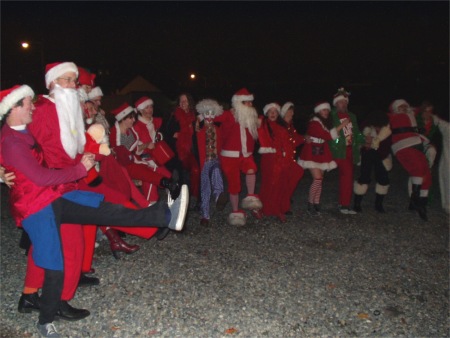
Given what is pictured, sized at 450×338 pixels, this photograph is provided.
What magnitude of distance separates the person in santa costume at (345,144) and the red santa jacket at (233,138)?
4.63 feet

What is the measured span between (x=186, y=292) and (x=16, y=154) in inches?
79.3

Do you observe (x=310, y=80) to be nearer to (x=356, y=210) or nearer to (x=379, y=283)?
(x=356, y=210)

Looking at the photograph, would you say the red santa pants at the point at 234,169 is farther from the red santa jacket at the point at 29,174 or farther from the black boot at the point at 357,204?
the red santa jacket at the point at 29,174

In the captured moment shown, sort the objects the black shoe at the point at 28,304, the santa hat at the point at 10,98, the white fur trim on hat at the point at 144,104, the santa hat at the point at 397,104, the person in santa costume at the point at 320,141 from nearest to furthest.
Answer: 1. the santa hat at the point at 10,98
2. the black shoe at the point at 28,304
3. the white fur trim on hat at the point at 144,104
4. the person in santa costume at the point at 320,141
5. the santa hat at the point at 397,104

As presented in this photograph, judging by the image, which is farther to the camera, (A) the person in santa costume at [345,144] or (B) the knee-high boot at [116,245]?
(A) the person in santa costume at [345,144]

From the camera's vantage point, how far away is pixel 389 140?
6.64 meters

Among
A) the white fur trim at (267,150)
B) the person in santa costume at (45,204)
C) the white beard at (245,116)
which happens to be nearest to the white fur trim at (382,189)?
the white fur trim at (267,150)

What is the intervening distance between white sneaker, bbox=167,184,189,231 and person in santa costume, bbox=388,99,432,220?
4480 mm

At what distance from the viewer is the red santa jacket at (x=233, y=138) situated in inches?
239

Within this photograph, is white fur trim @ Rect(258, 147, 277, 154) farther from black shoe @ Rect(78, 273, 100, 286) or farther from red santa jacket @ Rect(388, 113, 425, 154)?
black shoe @ Rect(78, 273, 100, 286)

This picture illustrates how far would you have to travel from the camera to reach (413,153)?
21.3ft

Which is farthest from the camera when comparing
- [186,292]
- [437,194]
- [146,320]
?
[437,194]

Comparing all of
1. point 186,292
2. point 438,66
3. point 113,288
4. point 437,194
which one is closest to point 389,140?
point 437,194

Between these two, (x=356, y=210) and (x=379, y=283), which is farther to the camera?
(x=356, y=210)
